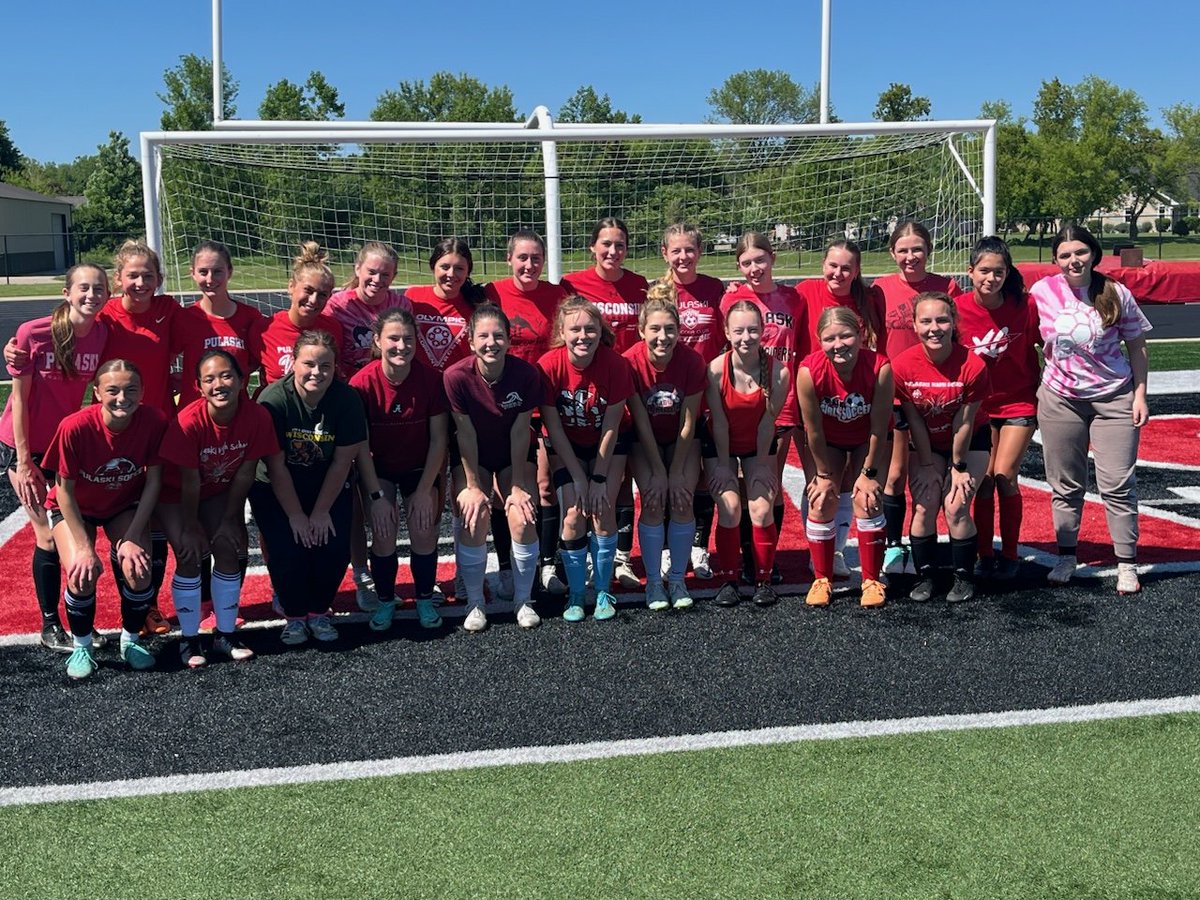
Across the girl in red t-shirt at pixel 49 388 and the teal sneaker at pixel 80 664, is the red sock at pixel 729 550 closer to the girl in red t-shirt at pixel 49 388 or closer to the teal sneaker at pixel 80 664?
the teal sneaker at pixel 80 664

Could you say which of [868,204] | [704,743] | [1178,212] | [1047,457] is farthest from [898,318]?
[1178,212]

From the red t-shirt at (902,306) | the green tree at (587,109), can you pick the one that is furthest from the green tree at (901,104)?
the red t-shirt at (902,306)

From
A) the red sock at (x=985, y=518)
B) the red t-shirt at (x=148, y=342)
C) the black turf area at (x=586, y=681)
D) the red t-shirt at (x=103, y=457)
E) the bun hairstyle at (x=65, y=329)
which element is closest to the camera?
the black turf area at (x=586, y=681)

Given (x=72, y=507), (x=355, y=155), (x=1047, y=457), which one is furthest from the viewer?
(x=355, y=155)

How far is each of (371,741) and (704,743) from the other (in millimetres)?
1186

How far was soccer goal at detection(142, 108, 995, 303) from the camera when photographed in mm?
9297

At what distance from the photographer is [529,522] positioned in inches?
198

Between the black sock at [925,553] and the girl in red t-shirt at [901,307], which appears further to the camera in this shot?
the girl in red t-shirt at [901,307]

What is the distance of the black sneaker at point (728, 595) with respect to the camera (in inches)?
208

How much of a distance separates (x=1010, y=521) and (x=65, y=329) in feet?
14.8

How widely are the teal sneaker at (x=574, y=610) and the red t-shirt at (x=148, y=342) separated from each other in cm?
210

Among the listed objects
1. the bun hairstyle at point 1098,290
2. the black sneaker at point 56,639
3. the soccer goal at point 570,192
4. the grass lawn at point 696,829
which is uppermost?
the soccer goal at point 570,192

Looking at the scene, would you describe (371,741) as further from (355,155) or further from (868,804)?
(355,155)

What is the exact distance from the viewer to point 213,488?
478 cm
